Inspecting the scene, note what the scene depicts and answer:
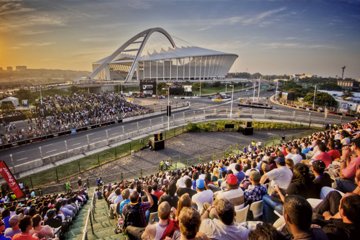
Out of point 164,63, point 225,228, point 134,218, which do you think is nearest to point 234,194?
point 225,228

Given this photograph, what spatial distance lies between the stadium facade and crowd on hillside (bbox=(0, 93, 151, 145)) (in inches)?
2189

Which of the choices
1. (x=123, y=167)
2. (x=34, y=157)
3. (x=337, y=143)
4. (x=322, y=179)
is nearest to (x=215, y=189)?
(x=322, y=179)

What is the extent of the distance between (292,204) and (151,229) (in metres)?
2.02

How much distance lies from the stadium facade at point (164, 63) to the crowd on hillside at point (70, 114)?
2189 inches

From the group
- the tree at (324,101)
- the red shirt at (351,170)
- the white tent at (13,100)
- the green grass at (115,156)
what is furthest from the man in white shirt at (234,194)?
the white tent at (13,100)

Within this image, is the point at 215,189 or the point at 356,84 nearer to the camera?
the point at 215,189

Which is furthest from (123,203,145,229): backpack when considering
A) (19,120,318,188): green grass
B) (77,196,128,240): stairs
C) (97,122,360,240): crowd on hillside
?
(19,120,318,188): green grass

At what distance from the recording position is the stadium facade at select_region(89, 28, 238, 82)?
344ft

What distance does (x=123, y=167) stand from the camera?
21484 millimetres

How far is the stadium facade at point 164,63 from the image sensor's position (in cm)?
10481

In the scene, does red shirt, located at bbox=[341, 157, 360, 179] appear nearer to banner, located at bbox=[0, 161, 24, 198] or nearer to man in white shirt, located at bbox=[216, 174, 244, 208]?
man in white shirt, located at bbox=[216, 174, 244, 208]

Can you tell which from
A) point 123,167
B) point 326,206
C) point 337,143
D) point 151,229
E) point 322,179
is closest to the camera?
point 151,229

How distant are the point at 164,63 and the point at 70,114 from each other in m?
75.0

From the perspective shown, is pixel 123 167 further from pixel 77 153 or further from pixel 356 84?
pixel 356 84
